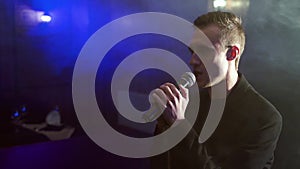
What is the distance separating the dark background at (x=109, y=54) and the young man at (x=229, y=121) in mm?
567

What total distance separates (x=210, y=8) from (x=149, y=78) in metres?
0.46

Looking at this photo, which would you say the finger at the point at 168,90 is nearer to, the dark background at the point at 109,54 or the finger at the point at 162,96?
the finger at the point at 162,96

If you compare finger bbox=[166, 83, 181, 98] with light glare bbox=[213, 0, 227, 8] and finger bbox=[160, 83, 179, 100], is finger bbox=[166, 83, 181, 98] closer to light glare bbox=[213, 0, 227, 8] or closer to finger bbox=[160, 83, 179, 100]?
finger bbox=[160, 83, 179, 100]

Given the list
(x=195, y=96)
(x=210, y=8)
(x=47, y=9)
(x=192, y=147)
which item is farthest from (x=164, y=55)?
(x=192, y=147)

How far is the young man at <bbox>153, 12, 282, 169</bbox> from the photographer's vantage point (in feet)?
3.17

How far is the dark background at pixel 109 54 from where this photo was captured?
1.41 m

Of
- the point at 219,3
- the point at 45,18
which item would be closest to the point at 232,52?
the point at 219,3

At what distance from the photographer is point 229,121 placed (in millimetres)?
1164

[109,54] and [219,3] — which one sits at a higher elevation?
[219,3]

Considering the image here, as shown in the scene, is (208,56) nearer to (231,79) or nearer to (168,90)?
(231,79)

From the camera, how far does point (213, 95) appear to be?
1177mm

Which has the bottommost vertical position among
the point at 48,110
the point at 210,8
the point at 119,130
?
the point at 119,130

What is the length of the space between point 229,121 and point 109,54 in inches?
27.6

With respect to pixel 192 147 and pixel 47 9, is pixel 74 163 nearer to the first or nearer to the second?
pixel 47 9
